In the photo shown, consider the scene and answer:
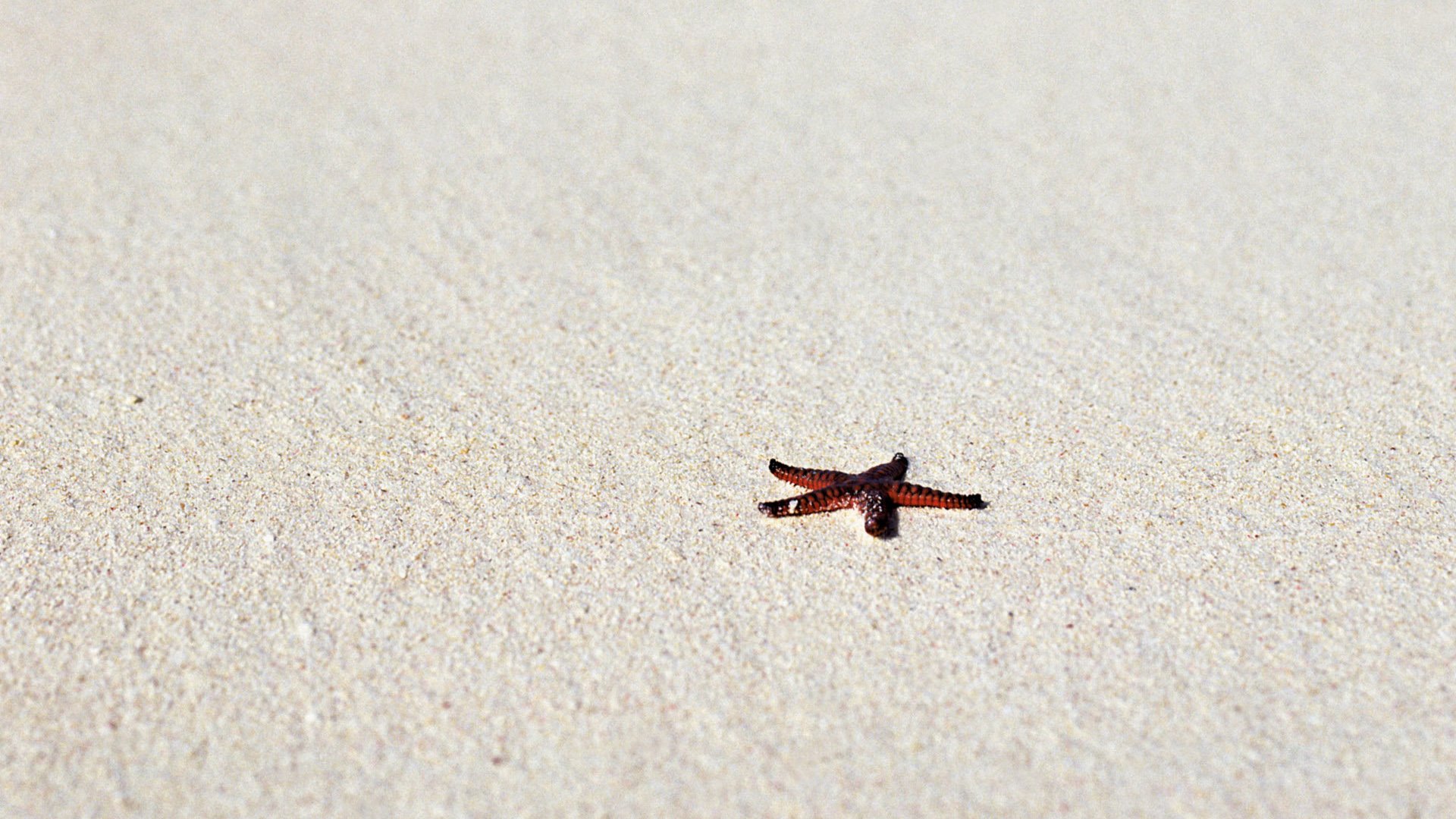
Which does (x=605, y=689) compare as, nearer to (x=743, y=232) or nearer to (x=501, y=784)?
(x=501, y=784)

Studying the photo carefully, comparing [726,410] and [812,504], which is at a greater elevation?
[726,410]

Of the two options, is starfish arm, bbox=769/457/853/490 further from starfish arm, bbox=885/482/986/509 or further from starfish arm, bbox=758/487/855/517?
starfish arm, bbox=885/482/986/509

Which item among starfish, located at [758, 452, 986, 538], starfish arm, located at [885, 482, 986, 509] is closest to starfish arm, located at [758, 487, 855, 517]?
starfish, located at [758, 452, 986, 538]

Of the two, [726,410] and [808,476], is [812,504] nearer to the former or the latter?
[808,476]

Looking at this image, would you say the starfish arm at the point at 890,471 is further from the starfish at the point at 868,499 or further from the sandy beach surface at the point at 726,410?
the sandy beach surface at the point at 726,410

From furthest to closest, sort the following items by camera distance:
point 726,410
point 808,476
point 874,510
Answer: point 726,410 < point 808,476 < point 874,510

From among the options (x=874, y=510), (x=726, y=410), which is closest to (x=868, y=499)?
(x=874, y=510)

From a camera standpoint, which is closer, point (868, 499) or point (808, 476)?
point (868, 499)
